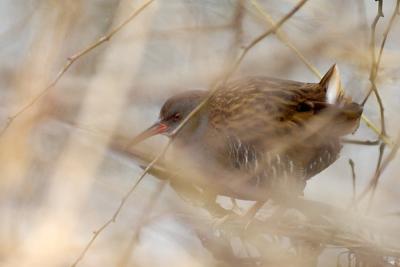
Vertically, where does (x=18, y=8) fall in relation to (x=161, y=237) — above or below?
above

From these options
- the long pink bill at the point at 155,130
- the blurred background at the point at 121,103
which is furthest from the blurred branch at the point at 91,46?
the long pink bill at the point at 155,130

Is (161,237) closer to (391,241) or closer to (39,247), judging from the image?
(39,247)

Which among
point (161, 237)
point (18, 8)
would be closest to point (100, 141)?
point (161, 237)

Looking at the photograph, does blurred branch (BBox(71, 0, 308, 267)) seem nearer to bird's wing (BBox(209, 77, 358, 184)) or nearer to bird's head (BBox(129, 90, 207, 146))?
bird's wing (BBox(209, 77, 358, 184))

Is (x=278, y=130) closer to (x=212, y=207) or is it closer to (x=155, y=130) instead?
(x=212, y=207)

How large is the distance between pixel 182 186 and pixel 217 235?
0.20 metres

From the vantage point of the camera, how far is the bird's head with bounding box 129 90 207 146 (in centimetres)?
310

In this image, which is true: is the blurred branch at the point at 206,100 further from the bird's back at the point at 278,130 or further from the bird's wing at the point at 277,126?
the bird's wing at the point at 277,126

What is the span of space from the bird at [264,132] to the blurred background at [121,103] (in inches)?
3.4

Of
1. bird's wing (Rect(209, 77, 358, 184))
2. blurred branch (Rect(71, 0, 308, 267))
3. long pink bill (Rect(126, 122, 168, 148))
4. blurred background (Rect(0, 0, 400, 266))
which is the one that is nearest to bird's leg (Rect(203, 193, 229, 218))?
blurred background (Rect(0, 0, 400, 266))

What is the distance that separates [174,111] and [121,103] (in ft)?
2.75

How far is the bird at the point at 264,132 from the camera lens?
9.05 ft

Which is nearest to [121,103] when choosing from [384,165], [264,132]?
[264,132]

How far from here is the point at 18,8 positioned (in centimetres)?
330
